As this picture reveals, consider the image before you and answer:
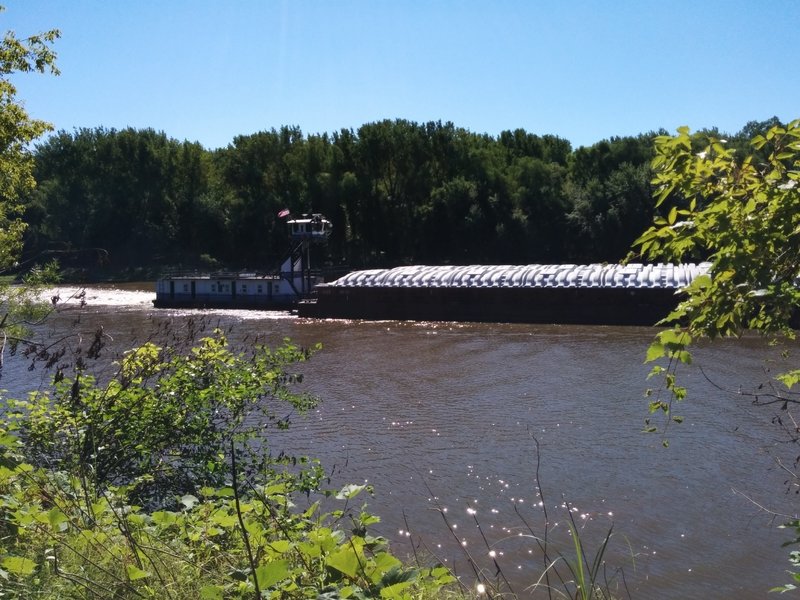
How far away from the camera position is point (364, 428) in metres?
16.9

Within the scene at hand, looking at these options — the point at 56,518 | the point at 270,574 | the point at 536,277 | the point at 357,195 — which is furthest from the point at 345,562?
the point at 357,195

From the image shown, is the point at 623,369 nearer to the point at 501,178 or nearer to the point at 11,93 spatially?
the point at 11,93

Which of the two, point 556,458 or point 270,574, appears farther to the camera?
point 556,458

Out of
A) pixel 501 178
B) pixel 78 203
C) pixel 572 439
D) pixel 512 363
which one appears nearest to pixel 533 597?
pixel 572 439

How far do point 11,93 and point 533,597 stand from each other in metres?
11.0

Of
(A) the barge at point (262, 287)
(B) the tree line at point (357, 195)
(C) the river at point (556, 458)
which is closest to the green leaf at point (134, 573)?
(C) the river at point (556, 458)

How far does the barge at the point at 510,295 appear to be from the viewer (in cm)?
3731

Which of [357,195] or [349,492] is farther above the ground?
[357,195]

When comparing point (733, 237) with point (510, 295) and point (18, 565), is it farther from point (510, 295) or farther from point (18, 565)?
point (510, 295)

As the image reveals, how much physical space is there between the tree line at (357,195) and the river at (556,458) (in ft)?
115

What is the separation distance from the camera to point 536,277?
40.7 meters

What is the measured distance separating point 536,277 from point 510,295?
180 cm

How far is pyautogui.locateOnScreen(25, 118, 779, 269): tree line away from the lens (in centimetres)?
6194

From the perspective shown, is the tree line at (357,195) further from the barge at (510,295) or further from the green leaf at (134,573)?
the green leaf at (134,573)
